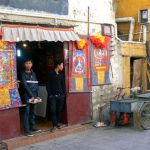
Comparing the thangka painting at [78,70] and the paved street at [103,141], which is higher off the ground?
the thangka painting at [78,70]

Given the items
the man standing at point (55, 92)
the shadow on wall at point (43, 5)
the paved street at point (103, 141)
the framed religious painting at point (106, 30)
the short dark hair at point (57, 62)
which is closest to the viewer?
the paved street at point (103, 141)

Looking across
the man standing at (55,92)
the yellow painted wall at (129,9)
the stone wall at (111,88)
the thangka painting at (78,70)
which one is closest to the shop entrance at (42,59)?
the thangka painting at (78,70)

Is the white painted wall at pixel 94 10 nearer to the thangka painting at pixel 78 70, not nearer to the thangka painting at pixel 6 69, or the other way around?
the thangka painting at pixel 78 70

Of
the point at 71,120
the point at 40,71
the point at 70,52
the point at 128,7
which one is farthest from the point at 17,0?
the point at 128,7

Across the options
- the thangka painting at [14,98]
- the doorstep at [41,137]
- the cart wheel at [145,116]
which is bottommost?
the doorstep at [41,137]

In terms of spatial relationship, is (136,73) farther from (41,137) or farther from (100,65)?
(41,137)

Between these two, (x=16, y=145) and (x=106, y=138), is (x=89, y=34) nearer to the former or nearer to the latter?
(x=106, y=138)

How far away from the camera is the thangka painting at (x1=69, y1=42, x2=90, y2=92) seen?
34.9ft

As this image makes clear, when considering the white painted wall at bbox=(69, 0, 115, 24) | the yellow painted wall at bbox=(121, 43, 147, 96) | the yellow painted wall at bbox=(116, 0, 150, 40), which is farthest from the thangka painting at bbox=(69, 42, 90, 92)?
the yellow painted wall at bbox=(116, 0, 150, 40)

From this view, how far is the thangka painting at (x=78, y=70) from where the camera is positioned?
10648 millimetres

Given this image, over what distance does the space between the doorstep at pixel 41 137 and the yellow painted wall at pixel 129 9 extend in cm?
577

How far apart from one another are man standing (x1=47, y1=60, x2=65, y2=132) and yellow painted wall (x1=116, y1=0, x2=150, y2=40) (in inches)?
222

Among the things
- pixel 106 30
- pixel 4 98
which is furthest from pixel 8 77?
pixel 106 30

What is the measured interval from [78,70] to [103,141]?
93.9 inches
